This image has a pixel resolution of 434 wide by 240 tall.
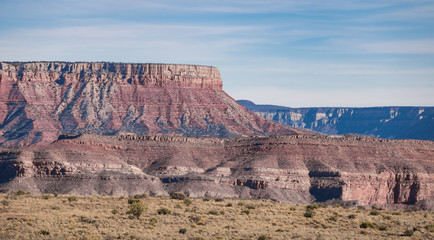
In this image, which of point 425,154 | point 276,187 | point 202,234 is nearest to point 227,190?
point 276,187

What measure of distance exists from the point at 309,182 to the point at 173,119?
3061 inches

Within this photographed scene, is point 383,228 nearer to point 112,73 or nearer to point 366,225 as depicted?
point 366,225

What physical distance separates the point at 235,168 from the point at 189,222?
50953mm

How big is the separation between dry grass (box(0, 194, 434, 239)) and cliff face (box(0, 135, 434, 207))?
26.0 metres

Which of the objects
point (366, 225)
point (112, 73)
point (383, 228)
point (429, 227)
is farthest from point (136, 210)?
point (112, 73)

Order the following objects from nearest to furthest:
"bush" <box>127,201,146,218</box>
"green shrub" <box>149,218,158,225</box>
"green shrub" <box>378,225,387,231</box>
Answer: "green shrub" <box>149,218,158,225</box>
"green shrub" <box>378,225,387,231</box>
"bush" <box>127,201,146,218</box>

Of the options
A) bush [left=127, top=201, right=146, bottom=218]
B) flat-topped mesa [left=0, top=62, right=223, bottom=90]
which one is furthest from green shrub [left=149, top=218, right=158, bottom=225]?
flat-topped mesa [left=0, top=62, right=223, bottom=90]

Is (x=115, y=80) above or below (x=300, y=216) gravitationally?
above

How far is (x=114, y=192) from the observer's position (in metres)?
99.1

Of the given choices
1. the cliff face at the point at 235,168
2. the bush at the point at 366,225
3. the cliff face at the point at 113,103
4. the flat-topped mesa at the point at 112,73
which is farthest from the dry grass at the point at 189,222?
the flat-topped mesa at the point at 112,73

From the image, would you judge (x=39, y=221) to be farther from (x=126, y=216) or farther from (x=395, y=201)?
(x=395, y=201)

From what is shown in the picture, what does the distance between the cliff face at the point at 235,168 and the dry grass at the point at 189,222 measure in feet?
85.1

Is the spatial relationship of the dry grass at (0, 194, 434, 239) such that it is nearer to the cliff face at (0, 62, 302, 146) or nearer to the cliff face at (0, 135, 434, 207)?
the cliff face at (0, 135, 434, 207)

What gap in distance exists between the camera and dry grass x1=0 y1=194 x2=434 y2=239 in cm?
5559
